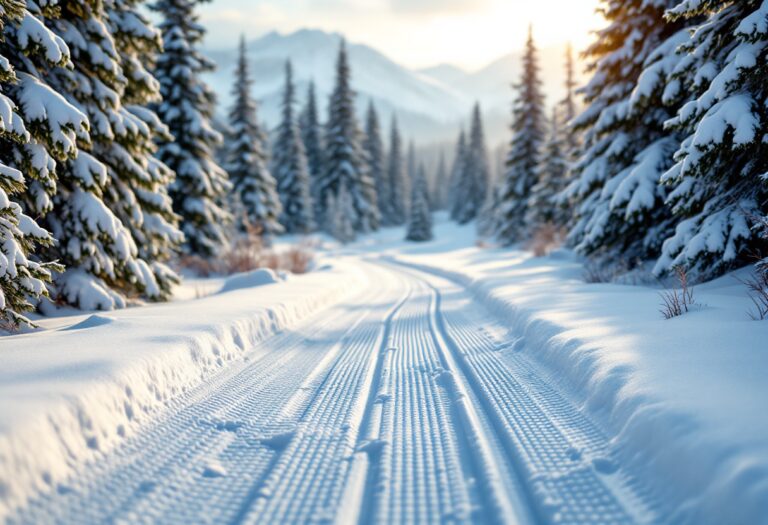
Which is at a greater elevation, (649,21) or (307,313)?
(649,21)

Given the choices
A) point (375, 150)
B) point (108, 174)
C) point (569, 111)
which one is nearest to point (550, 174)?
point (569, 111)

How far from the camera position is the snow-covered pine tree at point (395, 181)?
5597cm

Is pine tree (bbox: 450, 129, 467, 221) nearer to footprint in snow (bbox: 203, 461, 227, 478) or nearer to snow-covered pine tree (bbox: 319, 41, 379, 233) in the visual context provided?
snow-covered pine tree (bbox: 319, 41, 379, 233)

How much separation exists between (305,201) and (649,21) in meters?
28.4

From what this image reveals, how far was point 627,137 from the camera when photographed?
10.2 m

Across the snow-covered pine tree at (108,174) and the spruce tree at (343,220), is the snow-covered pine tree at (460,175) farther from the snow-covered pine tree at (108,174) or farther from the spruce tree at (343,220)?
the snow-covered pine tree at (108,174)

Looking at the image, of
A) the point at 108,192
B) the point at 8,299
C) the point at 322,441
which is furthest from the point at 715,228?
the point at 108,192

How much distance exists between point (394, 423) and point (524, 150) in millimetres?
26022

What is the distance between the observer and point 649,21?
10367 millimetres

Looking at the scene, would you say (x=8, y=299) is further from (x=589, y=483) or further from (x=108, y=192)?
(x=589, y=483)

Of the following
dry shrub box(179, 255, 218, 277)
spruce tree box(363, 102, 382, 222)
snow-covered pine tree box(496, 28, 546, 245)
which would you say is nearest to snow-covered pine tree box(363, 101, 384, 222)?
A: spruce tree box(363, 102, 382, 222)

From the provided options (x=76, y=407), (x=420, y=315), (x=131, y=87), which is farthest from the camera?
(x=131, y=87)

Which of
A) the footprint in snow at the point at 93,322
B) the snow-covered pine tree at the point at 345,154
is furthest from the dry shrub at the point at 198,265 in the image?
the snow-covered pine tree at the point at 345,154

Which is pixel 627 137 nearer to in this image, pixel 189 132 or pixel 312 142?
pixel 189 132
